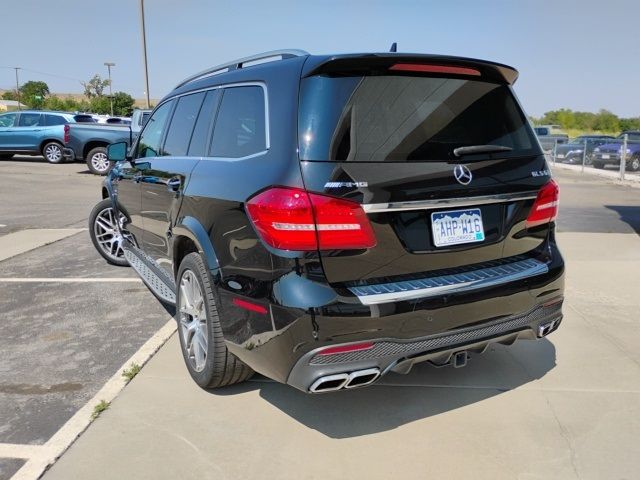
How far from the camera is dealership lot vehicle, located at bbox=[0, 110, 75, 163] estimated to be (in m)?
19.4

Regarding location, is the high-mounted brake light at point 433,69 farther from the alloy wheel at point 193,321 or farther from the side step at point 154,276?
the side step at point 154,276

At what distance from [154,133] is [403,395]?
2934mm

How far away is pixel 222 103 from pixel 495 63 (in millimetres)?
1592

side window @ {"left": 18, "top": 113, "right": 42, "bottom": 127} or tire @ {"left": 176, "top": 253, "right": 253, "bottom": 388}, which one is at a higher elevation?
side window @ {"left": 18, "top": 113, "right": 42, "bottom": 127}

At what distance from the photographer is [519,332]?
3010 millimetres

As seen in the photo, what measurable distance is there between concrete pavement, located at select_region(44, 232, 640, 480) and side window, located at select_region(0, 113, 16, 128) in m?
19.3

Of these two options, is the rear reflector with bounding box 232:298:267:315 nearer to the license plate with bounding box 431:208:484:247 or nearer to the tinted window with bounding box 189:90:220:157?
the license plate with bounding box 431:208:484:247

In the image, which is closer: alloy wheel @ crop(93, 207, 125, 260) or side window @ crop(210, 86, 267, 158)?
side window @ crop(210, 86, 267, 158)

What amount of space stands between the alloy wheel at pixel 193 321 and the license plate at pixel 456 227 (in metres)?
1.37

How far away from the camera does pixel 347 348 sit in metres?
2.50

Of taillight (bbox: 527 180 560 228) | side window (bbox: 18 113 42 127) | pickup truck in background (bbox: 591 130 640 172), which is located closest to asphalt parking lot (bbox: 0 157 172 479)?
taillight (bbox: 527 180 560 228)

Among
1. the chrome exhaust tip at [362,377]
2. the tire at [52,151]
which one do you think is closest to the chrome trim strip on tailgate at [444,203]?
the chrome exhaust tip at [362,377]

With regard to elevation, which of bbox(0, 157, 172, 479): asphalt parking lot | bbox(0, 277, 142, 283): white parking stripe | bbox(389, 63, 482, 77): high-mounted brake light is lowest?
bbox(0, 277, 142, 283): white parking stripe

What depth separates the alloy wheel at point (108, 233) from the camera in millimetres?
6344
